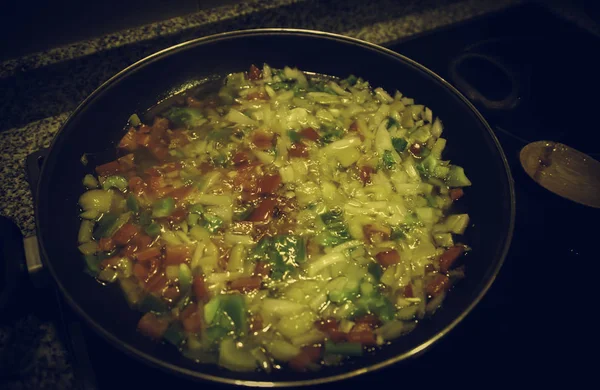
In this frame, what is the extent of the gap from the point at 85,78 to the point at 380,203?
1474mm

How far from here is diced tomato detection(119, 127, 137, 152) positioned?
1841 mm

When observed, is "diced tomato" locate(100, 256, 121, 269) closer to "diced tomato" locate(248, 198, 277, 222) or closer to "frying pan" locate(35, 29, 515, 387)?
"frying pan" locate(35, 29, 515, 387)

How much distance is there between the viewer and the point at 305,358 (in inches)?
53.1

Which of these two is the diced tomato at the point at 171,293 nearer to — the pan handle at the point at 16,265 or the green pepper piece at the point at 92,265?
the green pepper piece at the point at 92,265

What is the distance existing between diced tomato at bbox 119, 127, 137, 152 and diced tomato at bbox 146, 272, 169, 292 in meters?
0.63

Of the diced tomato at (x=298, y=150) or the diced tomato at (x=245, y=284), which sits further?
the diced tomato at (x=298, y=150)

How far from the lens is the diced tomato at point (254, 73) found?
211 cm

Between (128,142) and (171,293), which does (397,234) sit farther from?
(128,142)

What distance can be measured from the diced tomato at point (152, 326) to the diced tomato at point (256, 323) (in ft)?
0.90

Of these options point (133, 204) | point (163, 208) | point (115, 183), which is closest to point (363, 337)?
point (163, 208)

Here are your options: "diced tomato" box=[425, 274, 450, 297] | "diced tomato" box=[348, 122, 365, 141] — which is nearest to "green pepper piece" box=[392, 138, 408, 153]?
"diced tomato" box=[348, 122, 365, 141]

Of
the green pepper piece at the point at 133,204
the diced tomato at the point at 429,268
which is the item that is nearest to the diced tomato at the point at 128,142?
the green pepper piece at the point at 133,204

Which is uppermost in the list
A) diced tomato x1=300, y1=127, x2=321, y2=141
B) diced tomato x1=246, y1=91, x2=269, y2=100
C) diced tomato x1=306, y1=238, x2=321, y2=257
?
diced tomato x1=246, y1=91, x2=269, y2=100

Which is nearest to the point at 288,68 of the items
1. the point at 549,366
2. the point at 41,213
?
the point at 41,213
